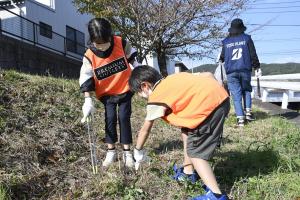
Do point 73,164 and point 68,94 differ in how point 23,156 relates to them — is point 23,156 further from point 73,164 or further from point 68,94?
point 68,94

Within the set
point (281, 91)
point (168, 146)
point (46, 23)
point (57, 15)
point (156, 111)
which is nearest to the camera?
point (156, 111)

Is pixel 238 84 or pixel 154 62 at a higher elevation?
pixel 154 62

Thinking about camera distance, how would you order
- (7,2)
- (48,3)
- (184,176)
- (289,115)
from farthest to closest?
1. (48,3)
2. (7,2)
3. (289,115)
4. (184,176)

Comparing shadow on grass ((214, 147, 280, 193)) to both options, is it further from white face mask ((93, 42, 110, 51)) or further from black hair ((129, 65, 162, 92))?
white face mask ((93, 42, 110, 51))

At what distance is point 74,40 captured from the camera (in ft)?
74.6

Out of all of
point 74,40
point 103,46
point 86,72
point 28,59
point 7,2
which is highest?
point 7,2

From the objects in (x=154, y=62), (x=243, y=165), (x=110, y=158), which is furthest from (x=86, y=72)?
(x=154, y=62)

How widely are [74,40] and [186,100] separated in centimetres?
1980

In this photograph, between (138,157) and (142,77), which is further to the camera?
(138,157)

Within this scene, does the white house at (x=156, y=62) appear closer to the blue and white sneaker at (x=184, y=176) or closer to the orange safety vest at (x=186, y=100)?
the blue and white sneaker at (x=184, y=176)

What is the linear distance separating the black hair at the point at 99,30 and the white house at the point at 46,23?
36.4 feet

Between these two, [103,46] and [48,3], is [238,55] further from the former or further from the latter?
[48,3]

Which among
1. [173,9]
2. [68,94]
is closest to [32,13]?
[173,9]

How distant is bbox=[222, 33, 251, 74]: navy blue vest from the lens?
23.9 feet
